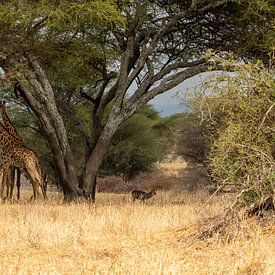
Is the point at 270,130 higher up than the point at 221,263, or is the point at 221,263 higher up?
the point at 270,130

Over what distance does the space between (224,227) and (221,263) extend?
1666 millimetres

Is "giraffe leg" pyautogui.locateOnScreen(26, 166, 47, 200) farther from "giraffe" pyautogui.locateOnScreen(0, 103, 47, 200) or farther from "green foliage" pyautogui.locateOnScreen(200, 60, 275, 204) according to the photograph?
"green foliage" pyautogui.locateOnScreen(200, 60, 275, 204)

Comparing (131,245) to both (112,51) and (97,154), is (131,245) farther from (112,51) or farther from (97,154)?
(112,51)

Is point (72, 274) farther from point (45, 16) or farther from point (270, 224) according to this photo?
point (45, 16)

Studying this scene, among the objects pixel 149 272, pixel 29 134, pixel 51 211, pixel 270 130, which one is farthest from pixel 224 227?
pixel 29 134

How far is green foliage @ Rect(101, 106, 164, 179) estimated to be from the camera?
27.9 meters

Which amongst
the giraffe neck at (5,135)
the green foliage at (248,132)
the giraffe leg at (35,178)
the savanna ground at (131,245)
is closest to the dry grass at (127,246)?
the savanna ground at (131,245)

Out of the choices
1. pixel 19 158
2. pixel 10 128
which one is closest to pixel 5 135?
pixel 10 128

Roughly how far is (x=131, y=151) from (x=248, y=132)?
2033 centimetres

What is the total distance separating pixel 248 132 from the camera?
7.92 metres

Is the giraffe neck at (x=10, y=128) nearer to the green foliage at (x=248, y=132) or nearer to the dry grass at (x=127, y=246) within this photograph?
the dry grass at (x=127, y=246)

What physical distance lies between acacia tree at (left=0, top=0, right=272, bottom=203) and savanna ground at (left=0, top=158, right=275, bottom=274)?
390 cm

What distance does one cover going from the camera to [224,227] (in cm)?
742

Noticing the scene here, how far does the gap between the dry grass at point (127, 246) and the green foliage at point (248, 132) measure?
1.92 ft
